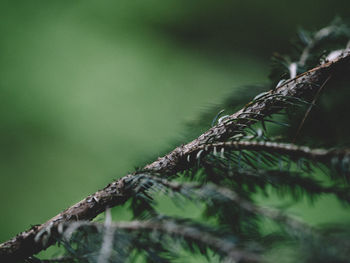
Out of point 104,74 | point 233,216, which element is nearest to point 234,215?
point 233,216

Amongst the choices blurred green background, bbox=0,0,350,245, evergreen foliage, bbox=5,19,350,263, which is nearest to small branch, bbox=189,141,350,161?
evergreen foliage, bbox=5,19,350,263

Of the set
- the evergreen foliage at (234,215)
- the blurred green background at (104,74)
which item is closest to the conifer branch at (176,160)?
the evergreen foliage at (234,215)

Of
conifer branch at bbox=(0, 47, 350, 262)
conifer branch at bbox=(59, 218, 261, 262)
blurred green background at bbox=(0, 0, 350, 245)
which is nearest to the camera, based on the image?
conifer branch at bbox=(59, 218, 261, 262)

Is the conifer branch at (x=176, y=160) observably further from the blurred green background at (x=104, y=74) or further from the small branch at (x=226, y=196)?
the blurred green background at (x=104, y=74)

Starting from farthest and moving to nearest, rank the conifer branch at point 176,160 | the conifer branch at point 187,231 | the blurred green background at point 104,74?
the blurred green background at point 104,74 → the conifer branch at point 176,160 → the conifer branch at point 187,231

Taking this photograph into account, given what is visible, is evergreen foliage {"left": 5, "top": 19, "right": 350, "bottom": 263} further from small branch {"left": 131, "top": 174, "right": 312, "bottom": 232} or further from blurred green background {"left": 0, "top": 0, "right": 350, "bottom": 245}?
blurred green background {"left": 0, "top": 0, "right": 350, "bottom": 245}

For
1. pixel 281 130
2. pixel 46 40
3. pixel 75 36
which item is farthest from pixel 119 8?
pixel 281 130

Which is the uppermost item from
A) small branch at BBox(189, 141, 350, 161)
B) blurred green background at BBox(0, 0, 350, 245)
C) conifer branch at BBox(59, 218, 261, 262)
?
blurred green background at BBox(0, 0, 350, 245)
